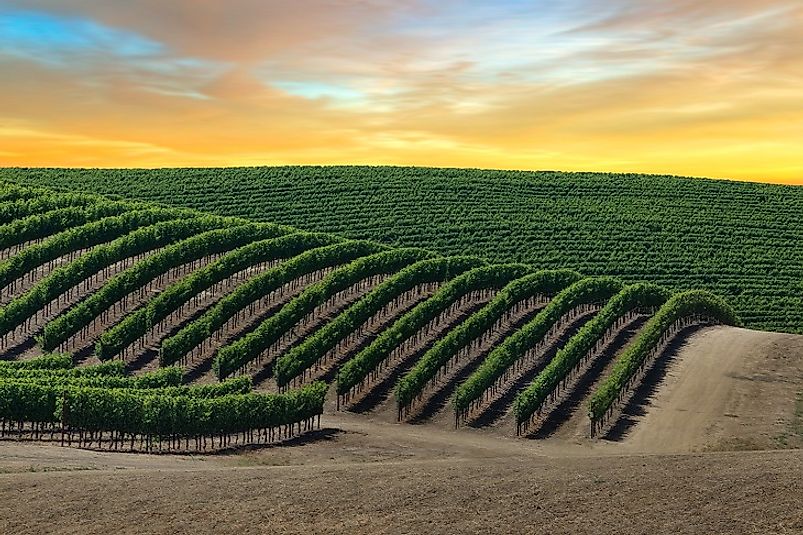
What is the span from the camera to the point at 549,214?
116m

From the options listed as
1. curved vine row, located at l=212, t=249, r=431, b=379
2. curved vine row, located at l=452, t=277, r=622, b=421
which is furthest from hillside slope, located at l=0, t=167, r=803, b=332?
curved vine row, located at l=212, t=249, r=431, b=379

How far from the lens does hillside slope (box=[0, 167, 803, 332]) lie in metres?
97.1

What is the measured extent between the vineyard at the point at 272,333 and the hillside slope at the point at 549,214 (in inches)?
844

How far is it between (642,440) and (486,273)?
24.6m

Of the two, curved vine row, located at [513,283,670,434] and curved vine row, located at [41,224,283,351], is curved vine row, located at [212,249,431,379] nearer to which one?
curved vine row, located at [41,224,283,351]

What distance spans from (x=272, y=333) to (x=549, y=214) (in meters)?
67.8

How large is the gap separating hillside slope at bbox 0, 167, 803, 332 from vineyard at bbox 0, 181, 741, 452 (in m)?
21.4

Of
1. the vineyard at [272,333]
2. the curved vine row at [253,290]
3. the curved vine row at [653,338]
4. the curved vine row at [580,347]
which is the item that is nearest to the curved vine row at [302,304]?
the vineyard at [272,333]

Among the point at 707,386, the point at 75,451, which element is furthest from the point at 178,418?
the point at 707,386

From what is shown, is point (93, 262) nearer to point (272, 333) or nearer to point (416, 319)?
point (272, 333)

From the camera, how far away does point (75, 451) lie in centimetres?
3562

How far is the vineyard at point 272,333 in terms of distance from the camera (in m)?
40.6

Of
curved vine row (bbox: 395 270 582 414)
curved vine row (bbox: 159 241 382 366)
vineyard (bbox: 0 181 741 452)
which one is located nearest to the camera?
vineyard (bbox: 0 181 741 452)

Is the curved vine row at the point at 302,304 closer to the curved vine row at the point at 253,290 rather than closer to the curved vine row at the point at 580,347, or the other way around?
the curved vine row at the point at 253,290
